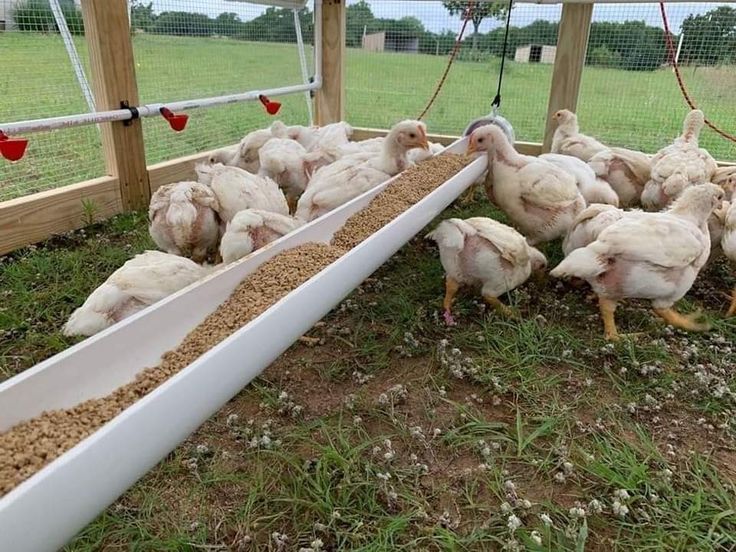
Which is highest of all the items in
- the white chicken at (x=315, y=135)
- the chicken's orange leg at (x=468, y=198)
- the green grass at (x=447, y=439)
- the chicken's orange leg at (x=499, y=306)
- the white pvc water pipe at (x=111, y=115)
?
the white pvc water pipe at (x=111, y=115)

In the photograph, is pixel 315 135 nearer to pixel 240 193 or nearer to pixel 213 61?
pixel 213 61

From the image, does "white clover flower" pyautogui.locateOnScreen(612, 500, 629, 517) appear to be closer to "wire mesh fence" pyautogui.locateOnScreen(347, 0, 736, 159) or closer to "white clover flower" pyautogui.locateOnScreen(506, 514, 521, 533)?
Result: "white clover flower" pyautogui.locateOnScreen(506, 514, 521, 533)

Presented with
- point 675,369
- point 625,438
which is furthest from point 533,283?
point 625,438

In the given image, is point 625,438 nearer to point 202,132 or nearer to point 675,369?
point 675,369

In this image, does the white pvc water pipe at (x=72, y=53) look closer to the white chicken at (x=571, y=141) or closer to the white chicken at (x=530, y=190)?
the white chicken at (x=530, y=190)

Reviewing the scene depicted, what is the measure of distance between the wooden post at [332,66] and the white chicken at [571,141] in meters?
1.94

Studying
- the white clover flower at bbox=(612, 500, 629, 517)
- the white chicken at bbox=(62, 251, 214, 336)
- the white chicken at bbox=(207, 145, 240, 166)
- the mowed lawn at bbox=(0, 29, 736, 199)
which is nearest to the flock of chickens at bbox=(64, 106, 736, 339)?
the white chicken at bbox=(62, 251, 214, 336)

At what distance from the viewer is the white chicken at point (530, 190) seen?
300 cm

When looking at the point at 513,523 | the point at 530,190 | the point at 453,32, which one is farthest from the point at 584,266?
the point at 453,32

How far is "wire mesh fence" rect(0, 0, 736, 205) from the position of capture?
10.8 feet

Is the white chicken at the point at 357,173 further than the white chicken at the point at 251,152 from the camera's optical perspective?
No

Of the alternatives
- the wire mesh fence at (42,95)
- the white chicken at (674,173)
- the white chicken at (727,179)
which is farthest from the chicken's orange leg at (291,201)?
the white chicken at (727,179)

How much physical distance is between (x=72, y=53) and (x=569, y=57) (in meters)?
3.51

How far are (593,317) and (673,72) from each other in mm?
3032
